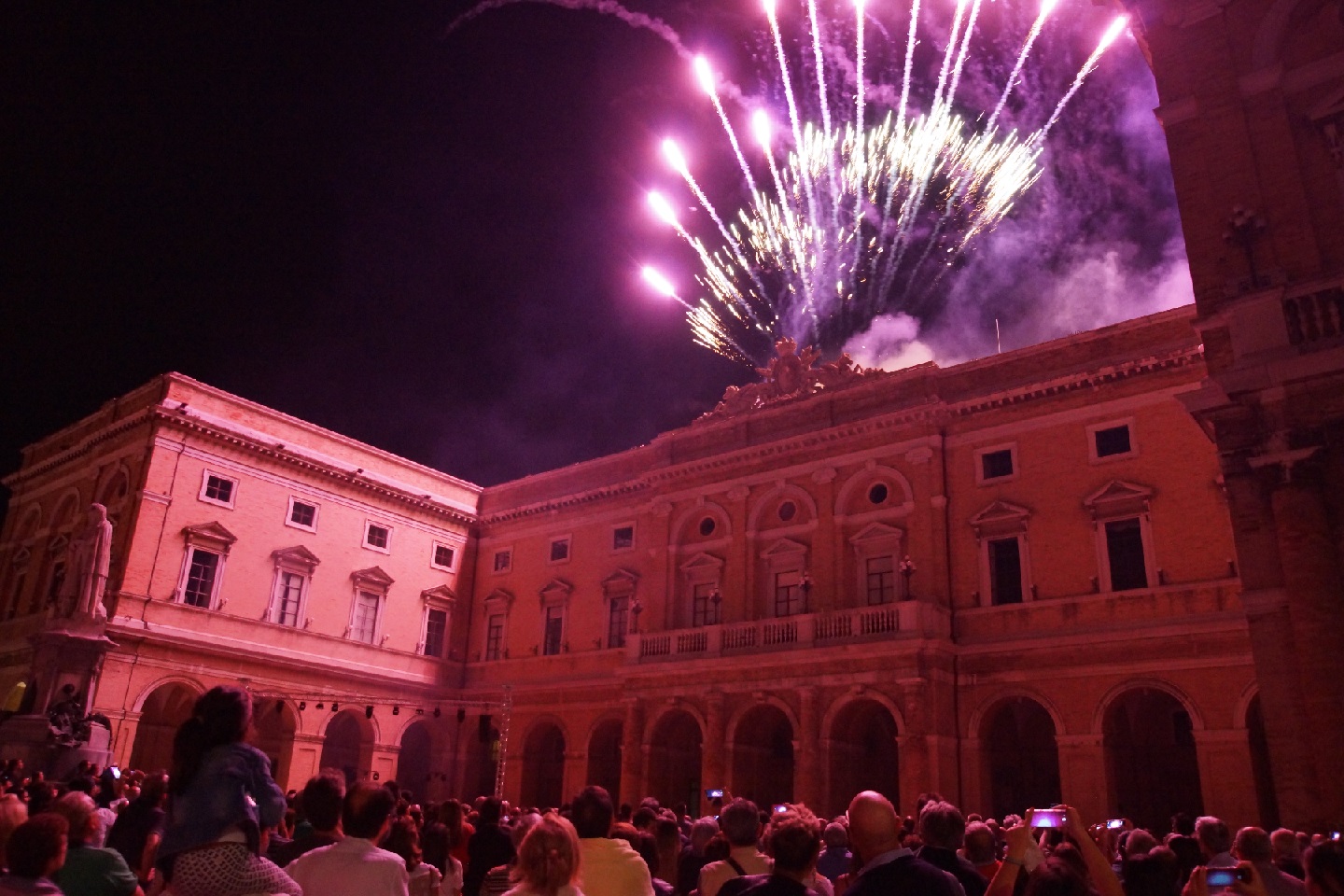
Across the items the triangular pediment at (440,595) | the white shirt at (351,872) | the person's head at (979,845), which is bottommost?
the white shirt at (351,872)

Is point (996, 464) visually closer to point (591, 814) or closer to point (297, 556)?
point (297, 556)

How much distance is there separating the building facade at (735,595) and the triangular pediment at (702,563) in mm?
209

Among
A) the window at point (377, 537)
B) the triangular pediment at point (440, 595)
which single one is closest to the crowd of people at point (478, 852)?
the window at point (377, 537)

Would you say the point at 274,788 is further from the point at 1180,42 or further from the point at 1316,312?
the point at 1180,42

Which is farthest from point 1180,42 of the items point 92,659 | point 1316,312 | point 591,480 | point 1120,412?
point 92,659

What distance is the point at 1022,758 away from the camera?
26.2 meters

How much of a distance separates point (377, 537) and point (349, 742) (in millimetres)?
7490

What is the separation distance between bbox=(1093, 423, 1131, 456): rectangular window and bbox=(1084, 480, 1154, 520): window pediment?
85 cm

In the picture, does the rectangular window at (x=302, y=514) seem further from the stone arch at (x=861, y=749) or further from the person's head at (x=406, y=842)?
the person's head at (x=406, y=842)

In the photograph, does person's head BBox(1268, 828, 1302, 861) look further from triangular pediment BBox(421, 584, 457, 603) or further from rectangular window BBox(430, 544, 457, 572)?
rectangular window BBox(430, 544, 457, 572)

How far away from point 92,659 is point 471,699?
1357 cm

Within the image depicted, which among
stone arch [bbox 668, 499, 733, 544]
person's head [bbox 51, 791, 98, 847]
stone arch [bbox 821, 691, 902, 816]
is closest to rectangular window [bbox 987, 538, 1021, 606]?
stone arch [bbox 821, 691, 902, 816]

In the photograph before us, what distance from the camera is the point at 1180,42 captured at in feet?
50.2

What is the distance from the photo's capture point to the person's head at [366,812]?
4.68 meters
